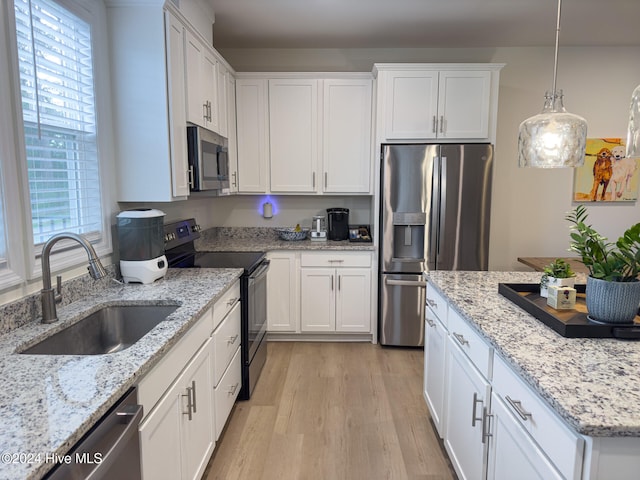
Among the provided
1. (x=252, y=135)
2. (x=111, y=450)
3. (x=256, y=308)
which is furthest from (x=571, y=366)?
(x=252, y=135)

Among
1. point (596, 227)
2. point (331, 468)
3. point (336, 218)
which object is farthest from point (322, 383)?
point (596, 227)

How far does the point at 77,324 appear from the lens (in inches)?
67.1

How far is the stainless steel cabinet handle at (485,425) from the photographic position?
4.97ft

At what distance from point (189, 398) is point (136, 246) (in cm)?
90

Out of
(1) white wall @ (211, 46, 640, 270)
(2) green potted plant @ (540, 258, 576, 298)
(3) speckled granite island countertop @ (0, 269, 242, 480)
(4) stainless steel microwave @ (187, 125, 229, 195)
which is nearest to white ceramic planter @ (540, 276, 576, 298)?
(2) green potted plant @ (540, 258, 576, 298)

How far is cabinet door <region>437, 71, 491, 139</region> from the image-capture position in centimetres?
347

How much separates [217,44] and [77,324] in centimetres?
310

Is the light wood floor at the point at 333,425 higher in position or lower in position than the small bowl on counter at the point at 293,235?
lower

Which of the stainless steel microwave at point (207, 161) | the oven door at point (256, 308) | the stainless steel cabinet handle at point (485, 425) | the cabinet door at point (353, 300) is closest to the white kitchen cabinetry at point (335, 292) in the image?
the cabinet door at point (353, 300)

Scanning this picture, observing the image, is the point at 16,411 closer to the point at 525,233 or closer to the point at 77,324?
the point at 77,324

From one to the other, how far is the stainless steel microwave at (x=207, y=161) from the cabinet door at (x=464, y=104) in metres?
1.80

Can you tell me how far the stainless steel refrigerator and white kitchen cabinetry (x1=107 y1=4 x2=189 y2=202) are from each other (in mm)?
1798

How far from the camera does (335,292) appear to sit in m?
3.73

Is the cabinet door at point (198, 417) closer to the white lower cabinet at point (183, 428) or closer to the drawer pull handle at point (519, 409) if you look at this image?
the white lower cabinet at point (183, 428)
